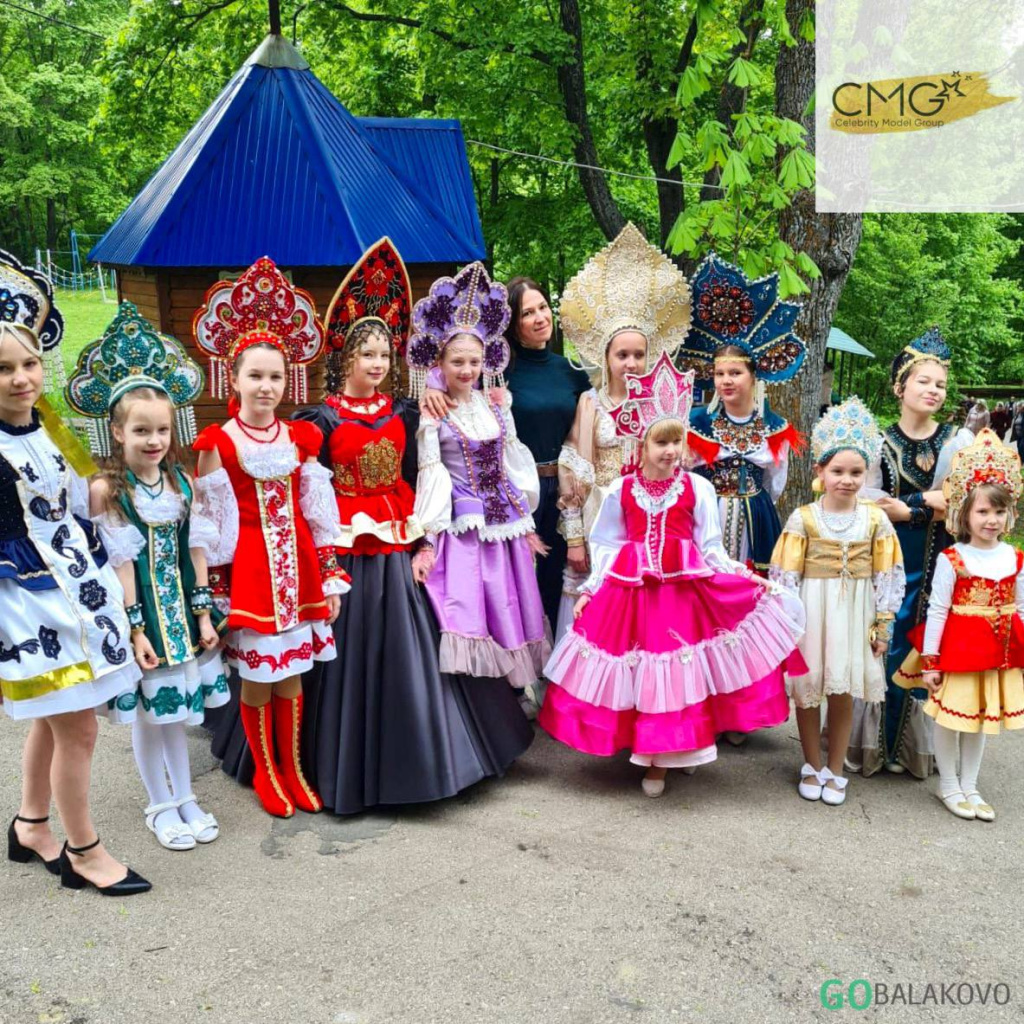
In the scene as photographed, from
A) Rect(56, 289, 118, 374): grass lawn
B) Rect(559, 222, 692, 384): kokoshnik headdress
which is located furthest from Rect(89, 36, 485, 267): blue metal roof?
Rect(56, 289, 118, 374): grass lawn

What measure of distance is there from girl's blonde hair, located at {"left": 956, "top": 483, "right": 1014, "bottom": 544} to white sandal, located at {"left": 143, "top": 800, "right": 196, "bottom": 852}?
10.8 feet

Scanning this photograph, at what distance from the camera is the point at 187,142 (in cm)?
926

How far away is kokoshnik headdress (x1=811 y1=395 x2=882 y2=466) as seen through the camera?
4.08m

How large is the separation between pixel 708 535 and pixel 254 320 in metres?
2.05

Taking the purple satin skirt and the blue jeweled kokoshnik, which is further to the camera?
the blue jeweled kokoshnik

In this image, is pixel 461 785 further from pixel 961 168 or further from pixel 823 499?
pixel 961 168

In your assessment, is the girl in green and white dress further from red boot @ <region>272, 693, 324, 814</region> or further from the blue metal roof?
the blue metal roof

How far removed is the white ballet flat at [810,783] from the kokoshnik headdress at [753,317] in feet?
5.34

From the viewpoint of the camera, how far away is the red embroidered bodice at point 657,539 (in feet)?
13.7

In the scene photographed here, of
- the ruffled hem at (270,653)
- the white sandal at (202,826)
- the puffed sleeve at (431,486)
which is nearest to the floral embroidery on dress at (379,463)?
the puffed sleeve at (431,486)

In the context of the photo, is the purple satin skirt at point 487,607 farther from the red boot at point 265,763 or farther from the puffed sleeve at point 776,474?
the puffed sleeve at point 776,474

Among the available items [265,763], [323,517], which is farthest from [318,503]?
[265,763]

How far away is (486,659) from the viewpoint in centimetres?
427

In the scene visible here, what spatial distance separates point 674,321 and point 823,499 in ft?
3.79
